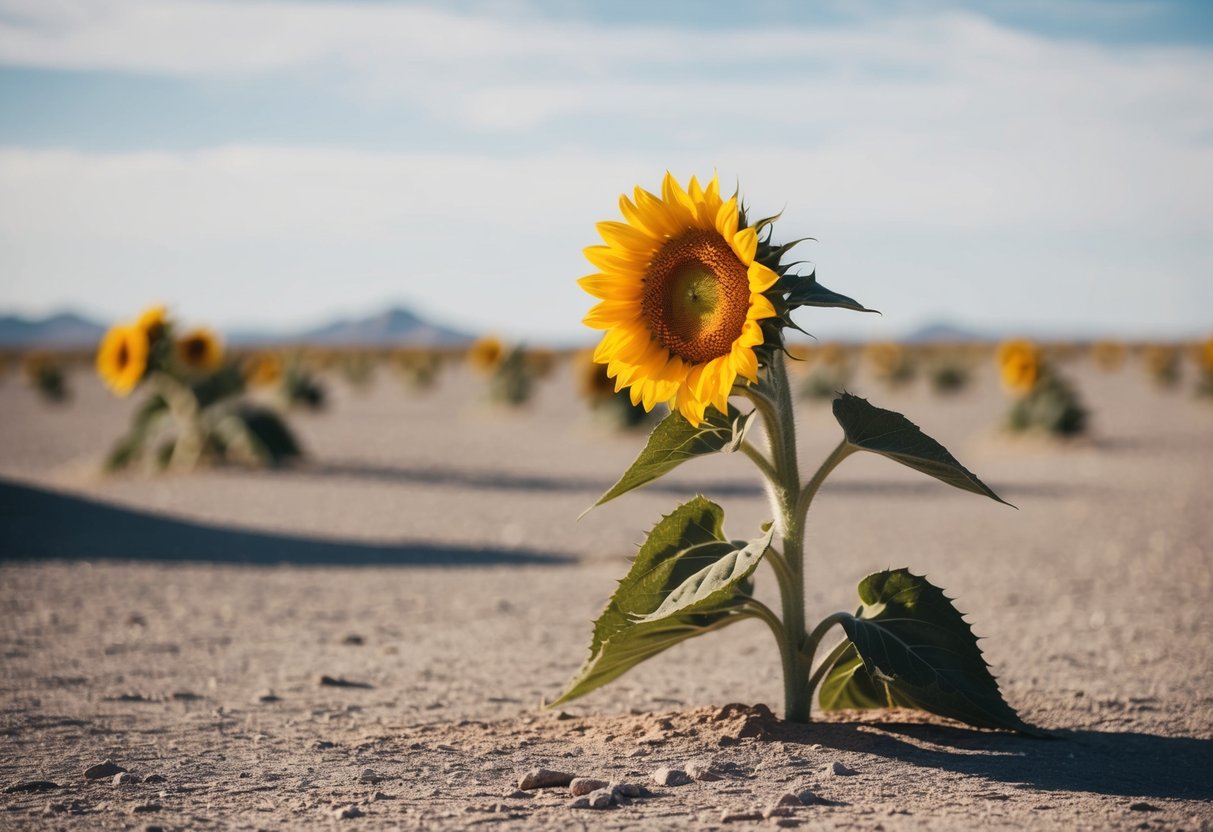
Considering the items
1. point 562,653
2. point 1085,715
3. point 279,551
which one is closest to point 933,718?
point 1085,715

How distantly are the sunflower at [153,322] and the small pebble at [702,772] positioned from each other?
1167 cm

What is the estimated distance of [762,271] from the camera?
3289 millimetres

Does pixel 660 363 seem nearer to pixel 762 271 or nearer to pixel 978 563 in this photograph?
pixel 762 271

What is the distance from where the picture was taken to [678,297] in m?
3.58

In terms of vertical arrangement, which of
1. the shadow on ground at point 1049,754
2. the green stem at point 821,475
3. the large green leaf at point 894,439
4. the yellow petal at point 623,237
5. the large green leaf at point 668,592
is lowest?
the shadow on ground at point 1049,754

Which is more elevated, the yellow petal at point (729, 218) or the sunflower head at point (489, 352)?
the sunflower head at point (489, 352)

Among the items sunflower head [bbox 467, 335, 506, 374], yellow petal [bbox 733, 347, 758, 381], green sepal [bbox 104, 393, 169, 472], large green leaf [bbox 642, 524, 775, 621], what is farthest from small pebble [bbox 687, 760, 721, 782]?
sunflower head [bbox 467, 335, 506, 374]

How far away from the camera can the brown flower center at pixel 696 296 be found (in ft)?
11.3

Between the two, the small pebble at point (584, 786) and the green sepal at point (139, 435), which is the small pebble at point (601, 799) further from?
the green sepal at point (139, 435)

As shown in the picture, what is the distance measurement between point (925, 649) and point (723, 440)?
933 millimetres

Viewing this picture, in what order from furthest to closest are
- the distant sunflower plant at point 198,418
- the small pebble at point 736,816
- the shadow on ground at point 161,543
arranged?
the distant sunflower plant at point 198,418, the shadow on ground at point 161,543, the small pebble at point 736,816

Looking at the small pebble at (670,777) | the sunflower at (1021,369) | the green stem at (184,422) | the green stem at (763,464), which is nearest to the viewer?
the small pebble at (670,777)

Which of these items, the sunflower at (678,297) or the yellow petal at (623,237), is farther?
the yellow petal at (623,237)

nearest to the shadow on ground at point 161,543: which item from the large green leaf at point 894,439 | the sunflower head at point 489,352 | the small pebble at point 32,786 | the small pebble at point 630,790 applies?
the small pebble at point 32,786
